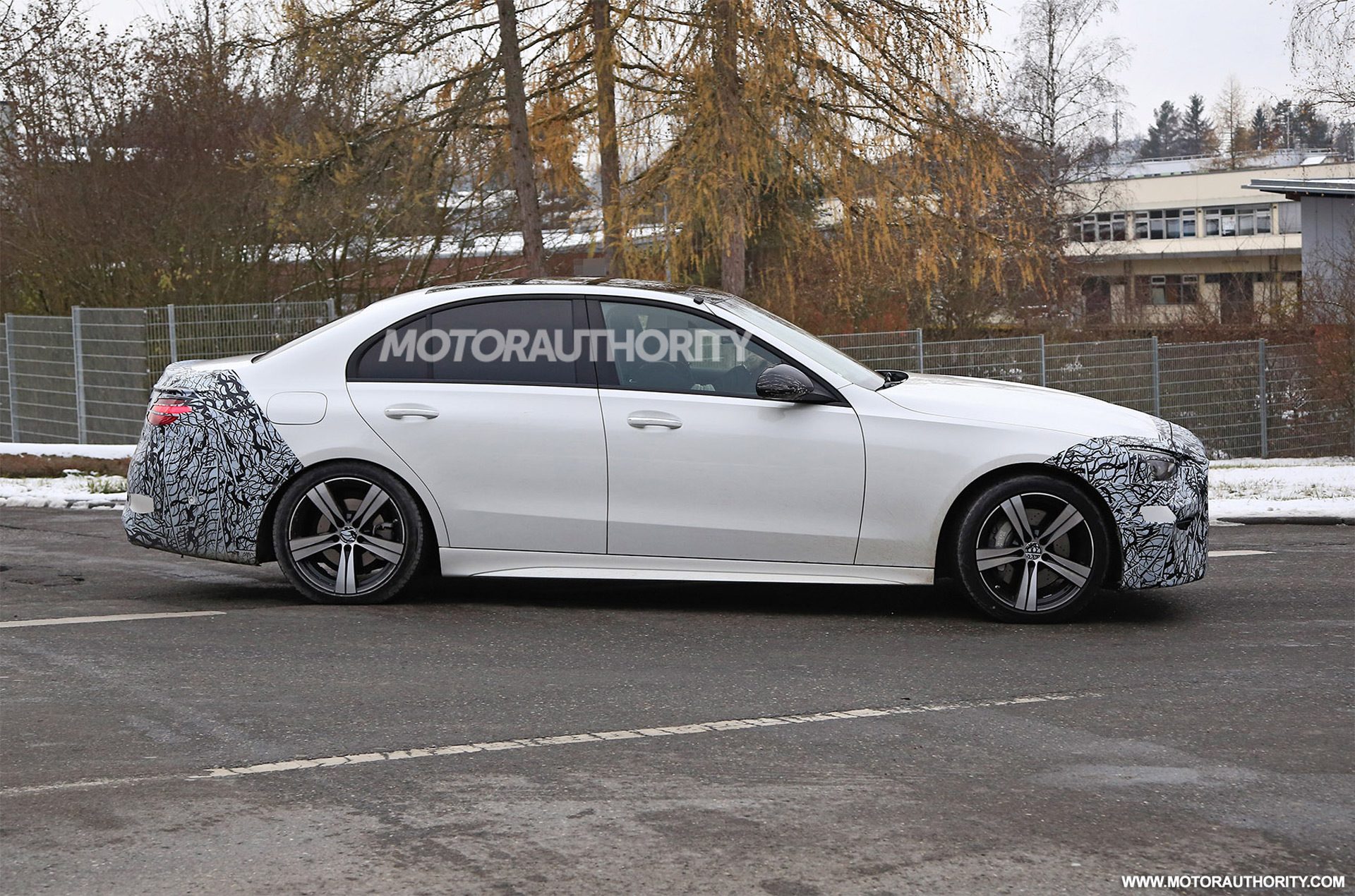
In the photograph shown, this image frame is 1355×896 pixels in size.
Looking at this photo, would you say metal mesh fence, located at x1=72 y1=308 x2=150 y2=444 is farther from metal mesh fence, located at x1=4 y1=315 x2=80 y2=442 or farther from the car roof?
the car roof

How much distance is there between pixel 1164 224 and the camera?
8462 cm

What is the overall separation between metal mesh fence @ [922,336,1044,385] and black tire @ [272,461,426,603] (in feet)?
41.9

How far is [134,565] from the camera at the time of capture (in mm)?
9273

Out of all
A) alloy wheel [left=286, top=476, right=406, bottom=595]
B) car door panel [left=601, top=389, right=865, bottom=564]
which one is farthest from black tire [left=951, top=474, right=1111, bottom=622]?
alloy wheel [left=286, top=476, right=406, bottom=595]

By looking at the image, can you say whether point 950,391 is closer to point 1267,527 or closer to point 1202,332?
point 1267,527

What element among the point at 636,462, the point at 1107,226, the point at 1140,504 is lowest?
the point at 1140,504

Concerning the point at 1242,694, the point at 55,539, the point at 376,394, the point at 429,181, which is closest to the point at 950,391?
the point at 1242,694

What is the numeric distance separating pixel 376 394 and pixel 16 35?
18877 mm

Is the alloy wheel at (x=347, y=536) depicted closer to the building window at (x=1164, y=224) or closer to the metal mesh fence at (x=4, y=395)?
the metal mesh fence at (x=4, y=395)

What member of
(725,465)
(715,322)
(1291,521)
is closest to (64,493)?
(715,322)

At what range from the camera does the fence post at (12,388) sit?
69.5 ft

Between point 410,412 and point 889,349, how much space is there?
1258 cm

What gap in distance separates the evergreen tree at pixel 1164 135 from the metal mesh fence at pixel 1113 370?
97.9 m

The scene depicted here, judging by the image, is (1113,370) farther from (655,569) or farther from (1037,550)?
(655,569)
